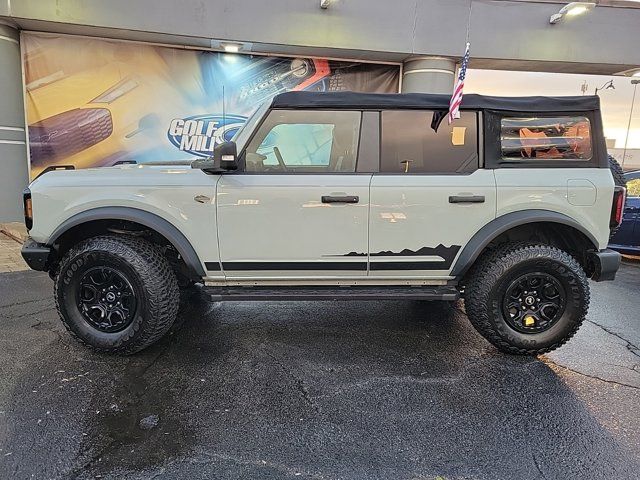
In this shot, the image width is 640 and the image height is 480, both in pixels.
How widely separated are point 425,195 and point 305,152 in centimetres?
101

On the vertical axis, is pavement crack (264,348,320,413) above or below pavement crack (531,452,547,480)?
above

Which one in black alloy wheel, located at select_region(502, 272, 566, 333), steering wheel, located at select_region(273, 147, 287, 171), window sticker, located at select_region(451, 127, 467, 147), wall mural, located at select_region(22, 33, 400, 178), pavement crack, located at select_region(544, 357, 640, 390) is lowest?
pavement crack, located at select_region(544, 357, 640, 390)

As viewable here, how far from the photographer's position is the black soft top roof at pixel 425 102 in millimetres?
3422

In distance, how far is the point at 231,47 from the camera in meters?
8.19

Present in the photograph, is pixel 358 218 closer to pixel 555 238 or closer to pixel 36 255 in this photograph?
pixel 555 238

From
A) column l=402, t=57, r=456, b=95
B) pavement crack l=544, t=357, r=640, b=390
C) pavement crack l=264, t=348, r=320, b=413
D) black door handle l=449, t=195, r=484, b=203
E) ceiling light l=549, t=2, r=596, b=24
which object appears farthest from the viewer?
column l=402, t=57, r=456, b=95

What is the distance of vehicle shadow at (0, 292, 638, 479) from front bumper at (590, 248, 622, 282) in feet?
2.81

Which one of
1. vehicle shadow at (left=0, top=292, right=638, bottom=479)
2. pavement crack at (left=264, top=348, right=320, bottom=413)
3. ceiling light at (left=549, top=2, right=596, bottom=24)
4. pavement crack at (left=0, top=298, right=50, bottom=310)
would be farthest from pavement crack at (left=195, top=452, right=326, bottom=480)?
ceiling light at (left=549, top=2, right=596, bottom=24)

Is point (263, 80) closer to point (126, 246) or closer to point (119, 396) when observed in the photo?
→ point (126, 246)

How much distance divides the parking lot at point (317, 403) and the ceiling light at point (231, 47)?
583 centimetres

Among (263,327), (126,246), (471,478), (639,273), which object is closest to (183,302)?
(263,327)

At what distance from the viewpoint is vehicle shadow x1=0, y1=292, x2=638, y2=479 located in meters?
2.21

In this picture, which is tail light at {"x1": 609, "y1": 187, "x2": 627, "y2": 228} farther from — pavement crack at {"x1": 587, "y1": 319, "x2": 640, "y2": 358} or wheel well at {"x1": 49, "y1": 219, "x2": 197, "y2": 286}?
wheel well at {"x1": 49, "y1": 219, "x2": 197, "y2": 286}

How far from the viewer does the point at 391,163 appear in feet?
11.2
